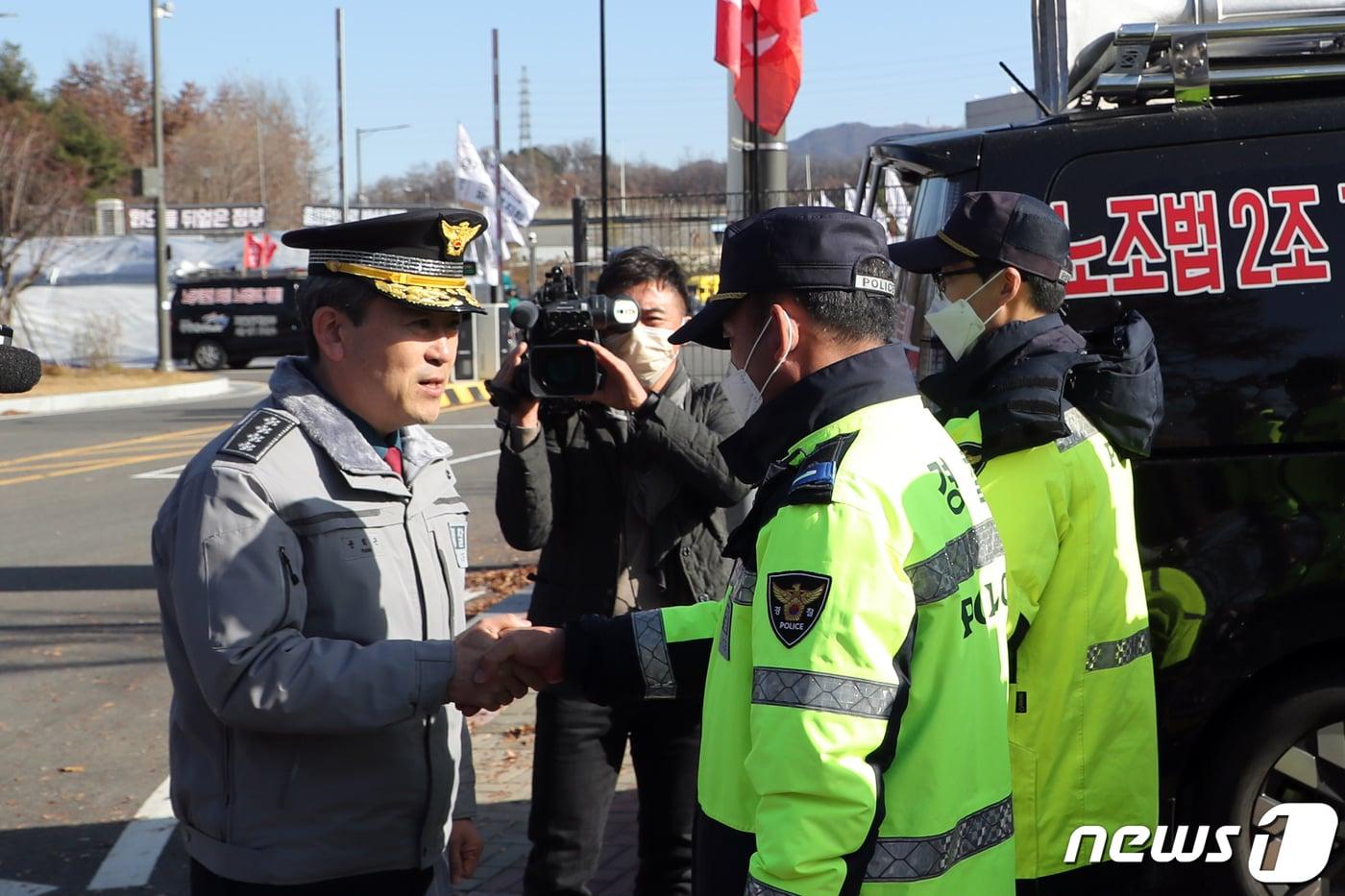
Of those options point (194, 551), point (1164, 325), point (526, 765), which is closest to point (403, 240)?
point (194, 551)

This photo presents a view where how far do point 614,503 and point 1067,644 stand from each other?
1.35 meters

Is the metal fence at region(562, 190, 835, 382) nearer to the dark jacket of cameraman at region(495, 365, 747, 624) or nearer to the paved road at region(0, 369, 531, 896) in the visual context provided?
the paved road at region(0, 369, 531, 896)

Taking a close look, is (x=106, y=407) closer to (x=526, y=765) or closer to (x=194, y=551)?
(x=526, y=765)

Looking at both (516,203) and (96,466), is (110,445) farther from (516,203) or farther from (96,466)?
(516,203)

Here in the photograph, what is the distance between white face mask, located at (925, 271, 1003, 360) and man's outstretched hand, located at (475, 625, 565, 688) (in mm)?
1187

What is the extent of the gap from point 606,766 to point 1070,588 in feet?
4.59

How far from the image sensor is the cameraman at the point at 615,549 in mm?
3863

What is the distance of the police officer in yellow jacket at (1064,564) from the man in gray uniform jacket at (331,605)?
3.43ft

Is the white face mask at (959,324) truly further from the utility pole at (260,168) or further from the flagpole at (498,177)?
the utility pole at (260,168)

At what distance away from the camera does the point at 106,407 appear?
84.7 ft

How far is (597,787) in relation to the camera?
3896 millimetres

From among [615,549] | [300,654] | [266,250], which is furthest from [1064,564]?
[266,250]

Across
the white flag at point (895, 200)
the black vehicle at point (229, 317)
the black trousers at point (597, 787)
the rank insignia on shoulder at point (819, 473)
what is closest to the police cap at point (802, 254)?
the rank insignia on shoulder at point (819, 473)

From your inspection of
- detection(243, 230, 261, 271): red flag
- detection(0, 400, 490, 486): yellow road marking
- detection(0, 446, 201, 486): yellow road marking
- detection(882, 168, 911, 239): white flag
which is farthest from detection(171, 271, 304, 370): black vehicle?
detection(882, 168, 911, 239): white flag
